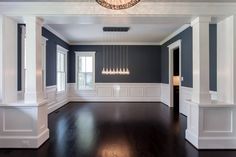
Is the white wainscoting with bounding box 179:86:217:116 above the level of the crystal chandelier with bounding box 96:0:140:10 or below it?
below

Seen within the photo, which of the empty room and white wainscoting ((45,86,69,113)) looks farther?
white wainscoting ((45,86,69,113))

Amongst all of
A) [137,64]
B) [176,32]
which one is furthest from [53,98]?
[176,32]

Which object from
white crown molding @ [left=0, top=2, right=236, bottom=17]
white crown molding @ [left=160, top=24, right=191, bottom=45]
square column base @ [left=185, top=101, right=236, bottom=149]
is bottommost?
square column base @ [left=185, top=101, right=236, bottom=149]

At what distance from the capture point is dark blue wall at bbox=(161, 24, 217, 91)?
5027mm

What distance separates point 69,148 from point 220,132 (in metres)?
2.73

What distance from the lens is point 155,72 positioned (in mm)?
10602

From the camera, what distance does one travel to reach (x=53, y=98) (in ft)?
25.1

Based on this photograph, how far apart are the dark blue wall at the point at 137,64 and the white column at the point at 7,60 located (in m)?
6.33

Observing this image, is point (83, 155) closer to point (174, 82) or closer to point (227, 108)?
point (227, 108)

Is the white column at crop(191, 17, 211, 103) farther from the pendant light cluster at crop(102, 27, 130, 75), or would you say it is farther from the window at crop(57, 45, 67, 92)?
the pendant light cluster at crop(102, 27, 130, 75)

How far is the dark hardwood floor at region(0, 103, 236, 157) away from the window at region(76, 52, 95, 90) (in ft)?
13.9

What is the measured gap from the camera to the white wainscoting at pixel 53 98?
712cm

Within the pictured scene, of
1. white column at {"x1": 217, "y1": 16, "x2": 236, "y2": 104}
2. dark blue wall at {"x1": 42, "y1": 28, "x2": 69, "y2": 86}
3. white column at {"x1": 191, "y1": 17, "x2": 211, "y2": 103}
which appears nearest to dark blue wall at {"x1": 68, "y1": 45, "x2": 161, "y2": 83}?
dark blue wall at {"x1": 42, "y1": 28, "x2": 69, "y2": 86}

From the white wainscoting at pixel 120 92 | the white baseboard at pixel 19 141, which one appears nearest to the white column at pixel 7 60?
the white baseboard at pixel 19 141
